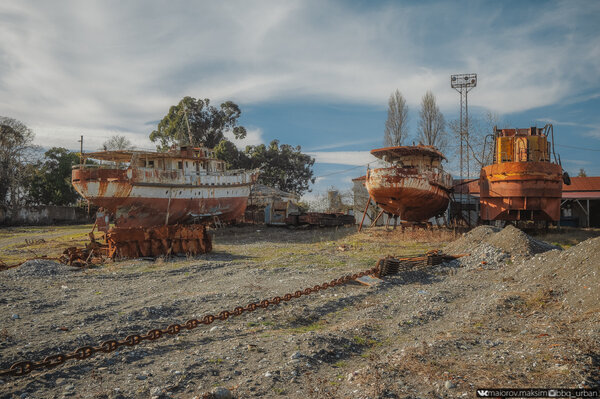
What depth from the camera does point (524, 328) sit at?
5.33 m

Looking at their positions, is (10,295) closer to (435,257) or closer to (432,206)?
(435,257)

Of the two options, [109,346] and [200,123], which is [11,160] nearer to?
[200,123]

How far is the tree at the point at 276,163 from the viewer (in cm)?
4469

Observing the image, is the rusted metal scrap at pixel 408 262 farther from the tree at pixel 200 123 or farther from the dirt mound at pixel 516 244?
the tree at pixel 200 123

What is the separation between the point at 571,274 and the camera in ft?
23.9

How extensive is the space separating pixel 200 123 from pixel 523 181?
36629 mm

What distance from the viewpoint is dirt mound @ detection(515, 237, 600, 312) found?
6.07 meters

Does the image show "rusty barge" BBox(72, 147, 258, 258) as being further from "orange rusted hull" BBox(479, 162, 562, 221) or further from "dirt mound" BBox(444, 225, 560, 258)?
"orange rusted hull" BBox(479, 162, 562, 221)

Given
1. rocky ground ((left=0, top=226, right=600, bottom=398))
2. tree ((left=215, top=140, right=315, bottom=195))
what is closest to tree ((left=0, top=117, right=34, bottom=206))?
tree ((left=215, top=140, right=315, bottom=195))

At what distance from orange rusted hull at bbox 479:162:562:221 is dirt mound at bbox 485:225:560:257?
6357 mm

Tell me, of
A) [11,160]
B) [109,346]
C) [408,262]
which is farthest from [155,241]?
[11,160]

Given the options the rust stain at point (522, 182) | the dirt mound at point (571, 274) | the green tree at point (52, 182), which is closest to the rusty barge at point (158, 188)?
the dirt mound at point (571, 274)

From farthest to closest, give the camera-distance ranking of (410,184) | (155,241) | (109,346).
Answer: (410,184) < (155,241) < (109,346)

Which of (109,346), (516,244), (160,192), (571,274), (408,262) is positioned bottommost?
(109,346)
